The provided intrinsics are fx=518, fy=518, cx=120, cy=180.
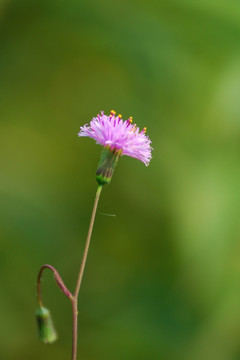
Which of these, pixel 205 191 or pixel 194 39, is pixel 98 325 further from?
pixel 194 39

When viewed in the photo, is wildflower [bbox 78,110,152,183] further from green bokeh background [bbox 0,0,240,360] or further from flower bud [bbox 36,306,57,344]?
green bokeh background [bbox 0,0,240,360]

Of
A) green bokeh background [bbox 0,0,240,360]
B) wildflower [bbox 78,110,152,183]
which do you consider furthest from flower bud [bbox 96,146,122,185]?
green bokeh background [bbox 0,0,240,360]

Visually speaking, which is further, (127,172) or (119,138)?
(127,172)

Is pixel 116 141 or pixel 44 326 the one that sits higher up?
pixel 116 141

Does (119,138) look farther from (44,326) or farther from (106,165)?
(44,326)

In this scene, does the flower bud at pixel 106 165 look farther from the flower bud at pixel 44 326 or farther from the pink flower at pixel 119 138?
the flower bud at pixel 44 326

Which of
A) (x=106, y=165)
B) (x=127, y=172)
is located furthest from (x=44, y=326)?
(x=127, y=172)

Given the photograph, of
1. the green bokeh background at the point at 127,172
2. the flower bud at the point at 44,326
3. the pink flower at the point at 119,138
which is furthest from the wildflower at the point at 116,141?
the green bokeh background at the point at 127,172
